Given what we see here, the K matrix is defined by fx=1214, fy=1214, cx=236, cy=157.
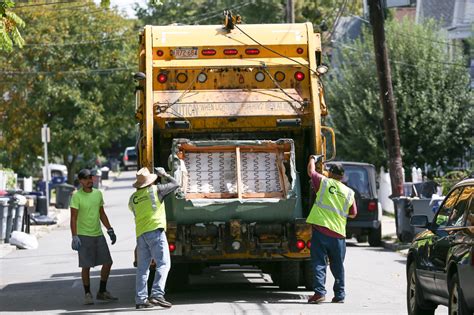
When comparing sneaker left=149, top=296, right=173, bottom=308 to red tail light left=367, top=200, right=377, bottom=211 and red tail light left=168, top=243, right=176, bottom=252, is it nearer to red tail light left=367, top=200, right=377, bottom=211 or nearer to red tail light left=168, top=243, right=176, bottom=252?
red tail light left=168, top=243, right=176, bottom=252

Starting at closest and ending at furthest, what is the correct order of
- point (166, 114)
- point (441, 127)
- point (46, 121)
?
point (166, 114) < point (441, 127) < point (46, 121)

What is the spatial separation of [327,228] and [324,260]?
391 mm

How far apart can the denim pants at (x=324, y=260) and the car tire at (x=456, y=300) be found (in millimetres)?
3857

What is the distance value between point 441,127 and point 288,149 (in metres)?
23.1

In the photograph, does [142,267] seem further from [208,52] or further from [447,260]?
[447,260]

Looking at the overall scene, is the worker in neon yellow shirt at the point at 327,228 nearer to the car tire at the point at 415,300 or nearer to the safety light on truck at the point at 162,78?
the car tire at the point at 415,300

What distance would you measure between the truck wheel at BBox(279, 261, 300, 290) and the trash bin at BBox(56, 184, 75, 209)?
88.1 feet

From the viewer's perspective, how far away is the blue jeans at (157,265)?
45.9 ft

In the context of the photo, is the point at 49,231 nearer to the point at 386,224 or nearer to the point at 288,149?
the point at 386,224

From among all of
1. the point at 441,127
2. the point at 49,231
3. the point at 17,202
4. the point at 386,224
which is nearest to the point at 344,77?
the point at 441,127

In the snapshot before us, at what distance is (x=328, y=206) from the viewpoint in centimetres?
1432

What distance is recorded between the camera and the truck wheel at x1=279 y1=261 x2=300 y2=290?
15484 mm

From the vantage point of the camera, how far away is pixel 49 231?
32.6 m

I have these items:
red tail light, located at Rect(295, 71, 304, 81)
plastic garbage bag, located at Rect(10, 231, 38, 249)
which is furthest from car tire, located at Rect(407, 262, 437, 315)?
plastic garbage bag, located at Rect(10, 231, 38, 249)
